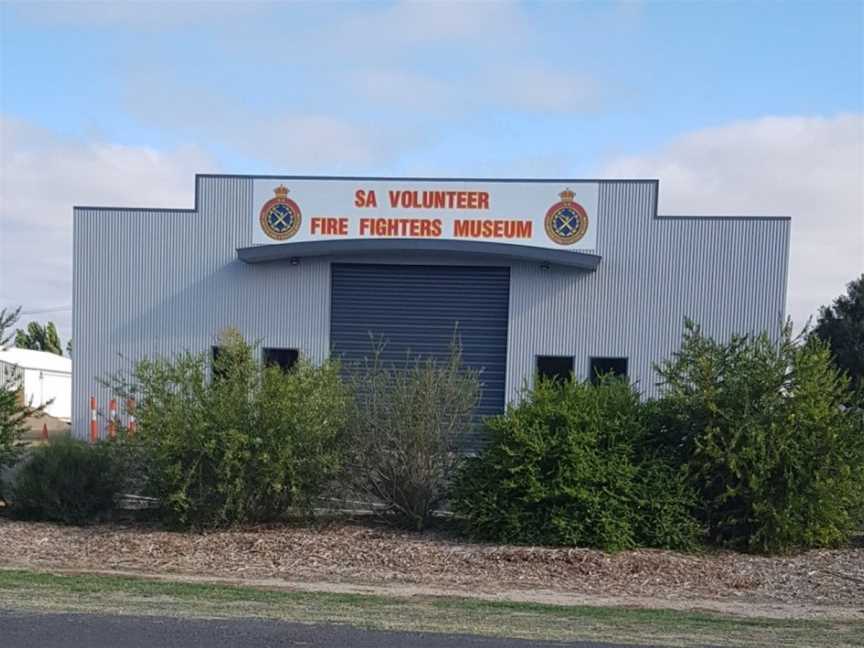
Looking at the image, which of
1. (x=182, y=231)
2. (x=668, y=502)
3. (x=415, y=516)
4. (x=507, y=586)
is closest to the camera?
(x=507, y=586)

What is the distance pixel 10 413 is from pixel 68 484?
7.46 ft

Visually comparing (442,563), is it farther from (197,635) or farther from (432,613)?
(197,635)

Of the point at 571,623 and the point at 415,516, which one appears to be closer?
the point at 571,623

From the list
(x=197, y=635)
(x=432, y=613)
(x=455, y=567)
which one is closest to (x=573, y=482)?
(x=455, y=567)

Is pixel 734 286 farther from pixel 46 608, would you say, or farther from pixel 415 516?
pixel 46 608

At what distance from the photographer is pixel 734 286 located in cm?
2625

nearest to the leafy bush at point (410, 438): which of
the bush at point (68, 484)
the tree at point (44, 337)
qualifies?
the bush at point (68, 484)

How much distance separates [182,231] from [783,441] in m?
19.2

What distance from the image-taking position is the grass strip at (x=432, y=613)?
831 centimetres

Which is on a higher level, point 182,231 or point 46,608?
point 182,231

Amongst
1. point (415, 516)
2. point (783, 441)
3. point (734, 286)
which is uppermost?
point (734, 286)

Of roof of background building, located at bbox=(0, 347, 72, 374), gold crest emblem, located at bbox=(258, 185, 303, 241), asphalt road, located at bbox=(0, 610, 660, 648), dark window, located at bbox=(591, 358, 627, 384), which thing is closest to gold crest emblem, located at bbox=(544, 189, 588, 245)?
dark window, located at bbox=(591, 358, 627, 384)

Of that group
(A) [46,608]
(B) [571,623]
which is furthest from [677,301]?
(A) [46,608]

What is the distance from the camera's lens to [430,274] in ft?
89.2
